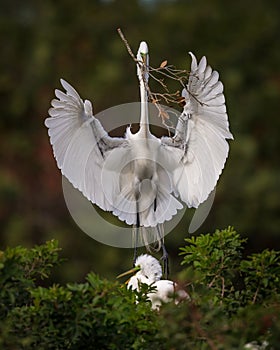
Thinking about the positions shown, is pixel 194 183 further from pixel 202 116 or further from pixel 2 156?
pixel 2 156

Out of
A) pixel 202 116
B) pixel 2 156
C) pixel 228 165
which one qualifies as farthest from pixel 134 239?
pixel 2 156

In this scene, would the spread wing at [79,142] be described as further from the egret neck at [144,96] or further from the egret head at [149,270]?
the egret head at [149,270]

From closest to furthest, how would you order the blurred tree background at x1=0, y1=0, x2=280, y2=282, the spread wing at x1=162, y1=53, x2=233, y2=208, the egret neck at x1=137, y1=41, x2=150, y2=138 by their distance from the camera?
the spread wing at x1=162, y1=53, x2=233, y2=208 < the egret neck at x1=137, y1=41, x2=150, y2=138 < the blurred tree background at x1=0, y1=0, x2=280, y2=282

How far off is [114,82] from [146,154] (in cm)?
796

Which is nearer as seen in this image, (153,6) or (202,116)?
(202,116)

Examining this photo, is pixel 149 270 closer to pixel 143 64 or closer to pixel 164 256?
pixel 164 256

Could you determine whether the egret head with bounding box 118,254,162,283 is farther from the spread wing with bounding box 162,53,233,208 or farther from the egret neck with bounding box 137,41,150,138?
the egret neck with bounding box 137,41,150,138

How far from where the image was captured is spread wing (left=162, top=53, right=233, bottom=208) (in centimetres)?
398

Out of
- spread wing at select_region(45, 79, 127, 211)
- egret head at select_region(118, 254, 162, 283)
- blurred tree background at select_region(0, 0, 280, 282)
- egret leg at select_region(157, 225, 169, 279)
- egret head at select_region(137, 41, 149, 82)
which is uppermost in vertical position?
blurred tree background at select_region(0, 0, 280, 282)

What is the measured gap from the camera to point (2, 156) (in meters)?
12.9

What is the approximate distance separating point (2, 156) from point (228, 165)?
10.0 ft

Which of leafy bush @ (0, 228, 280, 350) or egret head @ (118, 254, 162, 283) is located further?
egret head @ (118, 254, 162, 283)

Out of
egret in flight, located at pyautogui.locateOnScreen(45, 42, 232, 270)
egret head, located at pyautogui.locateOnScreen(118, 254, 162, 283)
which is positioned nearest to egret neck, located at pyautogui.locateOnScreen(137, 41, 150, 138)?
egret in flight, located at pyautogui.locateOnScreen(45, 42, 232, 270)

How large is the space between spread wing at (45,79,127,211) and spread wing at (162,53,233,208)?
27 centimetres
